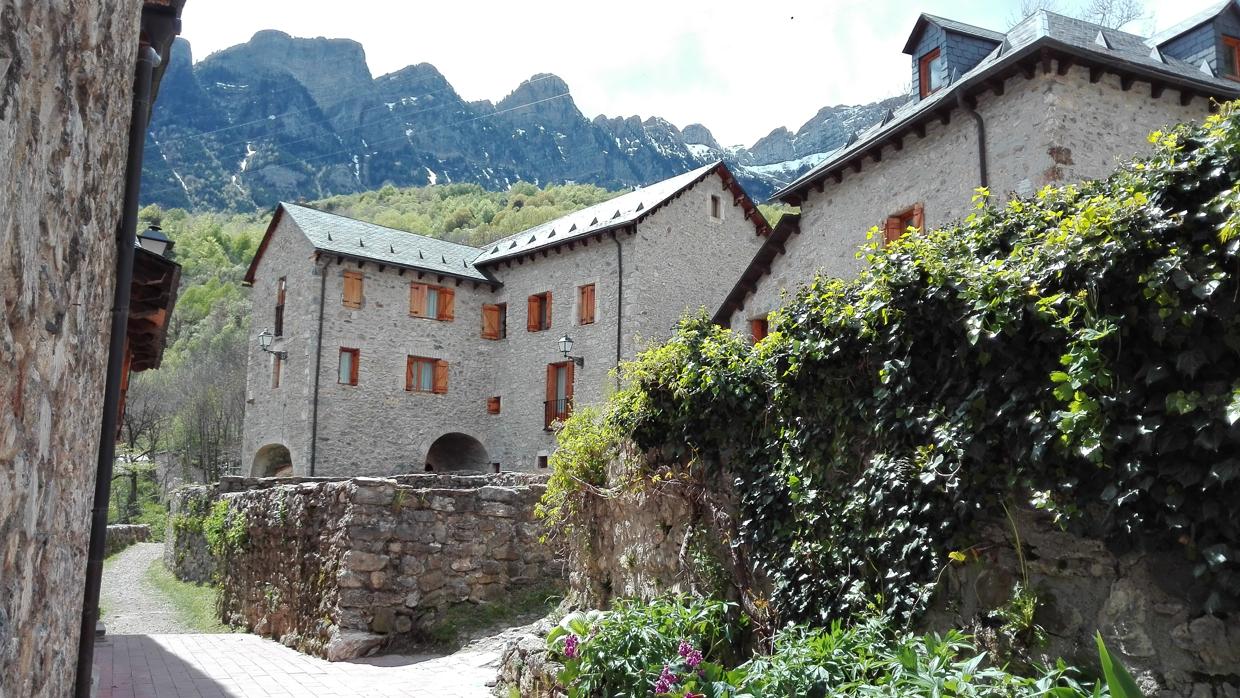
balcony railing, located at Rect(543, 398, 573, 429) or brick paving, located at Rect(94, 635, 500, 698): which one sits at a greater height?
balcony railing, located at Rect(543, 398, 573, 429)

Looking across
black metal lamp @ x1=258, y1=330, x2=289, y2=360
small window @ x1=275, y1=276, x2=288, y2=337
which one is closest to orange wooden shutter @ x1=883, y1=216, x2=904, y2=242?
black metal lamp @ x1=258, y1=330, x2=289, y2=360

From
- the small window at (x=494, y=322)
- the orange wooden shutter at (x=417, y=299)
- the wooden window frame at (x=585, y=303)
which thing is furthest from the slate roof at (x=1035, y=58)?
the orange wooden shutter at (x=417, y=299)

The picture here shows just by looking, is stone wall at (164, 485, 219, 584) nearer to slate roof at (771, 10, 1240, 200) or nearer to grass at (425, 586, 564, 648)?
grass at (425, 586, 564, 648)

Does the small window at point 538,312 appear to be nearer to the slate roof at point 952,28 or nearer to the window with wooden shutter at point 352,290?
the window with wooden shutter at point 352,290

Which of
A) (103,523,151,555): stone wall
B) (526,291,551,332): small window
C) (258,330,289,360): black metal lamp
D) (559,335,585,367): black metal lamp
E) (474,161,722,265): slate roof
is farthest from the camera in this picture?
(103,523,151,555): stone wall

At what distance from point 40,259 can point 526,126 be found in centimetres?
9887

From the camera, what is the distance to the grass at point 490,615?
345 inches

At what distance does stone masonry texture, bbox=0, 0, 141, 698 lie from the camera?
1.81 meters

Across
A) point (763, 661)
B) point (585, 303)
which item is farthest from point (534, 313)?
→ point (763, 661)

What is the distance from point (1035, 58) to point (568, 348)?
1159cm

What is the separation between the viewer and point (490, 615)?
9.13m

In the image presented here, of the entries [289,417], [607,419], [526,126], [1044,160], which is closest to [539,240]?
[289,417]

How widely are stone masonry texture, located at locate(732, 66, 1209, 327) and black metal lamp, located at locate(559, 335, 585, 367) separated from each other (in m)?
8.22

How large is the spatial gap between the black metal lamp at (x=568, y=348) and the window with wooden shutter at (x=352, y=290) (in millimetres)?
5062
